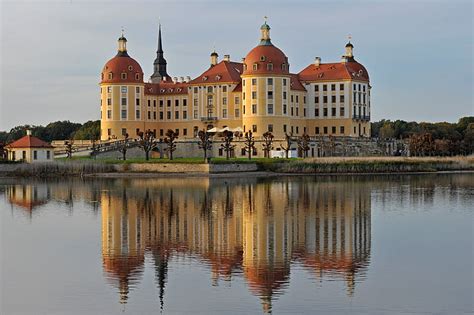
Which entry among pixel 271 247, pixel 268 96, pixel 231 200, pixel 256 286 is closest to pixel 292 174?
pixel 268 96

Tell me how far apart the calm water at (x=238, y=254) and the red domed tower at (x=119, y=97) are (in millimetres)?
43599

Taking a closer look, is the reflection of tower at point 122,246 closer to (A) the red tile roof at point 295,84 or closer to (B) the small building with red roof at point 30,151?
(B) the small building with red roof at point 30,151

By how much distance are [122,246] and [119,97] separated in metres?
62.9

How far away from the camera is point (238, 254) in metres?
22.8

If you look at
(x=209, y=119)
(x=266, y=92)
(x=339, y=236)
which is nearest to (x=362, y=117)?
(x=266, y=92)

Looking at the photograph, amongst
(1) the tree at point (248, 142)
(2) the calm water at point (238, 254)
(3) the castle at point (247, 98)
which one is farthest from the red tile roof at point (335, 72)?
(2) the calm water at point (238, 254)

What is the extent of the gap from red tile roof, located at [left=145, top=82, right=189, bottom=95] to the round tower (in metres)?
11.2

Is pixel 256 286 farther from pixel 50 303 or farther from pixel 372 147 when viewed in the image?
pixel 372 147

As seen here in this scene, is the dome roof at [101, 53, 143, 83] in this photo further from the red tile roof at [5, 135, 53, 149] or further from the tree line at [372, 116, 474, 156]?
the tree line at [372, 116, 474, 156]

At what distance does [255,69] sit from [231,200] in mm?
41911

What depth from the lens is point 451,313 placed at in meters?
16.0

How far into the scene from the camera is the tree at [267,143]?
73.1 metres

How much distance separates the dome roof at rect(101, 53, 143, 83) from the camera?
86.2m

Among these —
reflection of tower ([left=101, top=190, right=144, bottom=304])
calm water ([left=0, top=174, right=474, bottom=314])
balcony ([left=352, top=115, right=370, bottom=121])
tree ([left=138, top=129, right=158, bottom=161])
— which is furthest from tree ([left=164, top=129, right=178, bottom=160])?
reflection of tower ([left=101, top=190, right=144, bottom=304])
